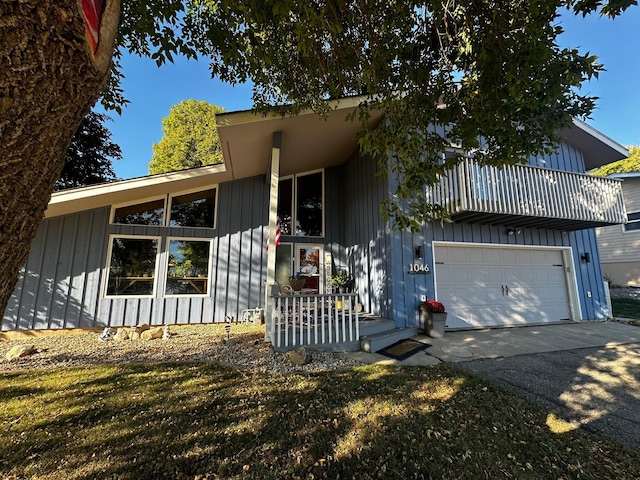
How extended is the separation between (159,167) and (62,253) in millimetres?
11208

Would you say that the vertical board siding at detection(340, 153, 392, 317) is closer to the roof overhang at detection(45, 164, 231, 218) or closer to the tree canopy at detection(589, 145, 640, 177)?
the roof overhang at detection(45, 164, 231, 218)

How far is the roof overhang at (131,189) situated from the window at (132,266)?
100cm

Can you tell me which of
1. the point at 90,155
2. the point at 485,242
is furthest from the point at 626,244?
the point at 90,155

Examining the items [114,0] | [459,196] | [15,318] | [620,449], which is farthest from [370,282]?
[15,318]

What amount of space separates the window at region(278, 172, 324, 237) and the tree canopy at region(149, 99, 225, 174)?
363 inches

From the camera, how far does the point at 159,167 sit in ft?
53.6

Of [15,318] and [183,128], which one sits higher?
[183,128]

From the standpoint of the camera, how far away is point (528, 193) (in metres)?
6.56

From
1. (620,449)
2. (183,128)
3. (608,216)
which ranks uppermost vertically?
(183,128)

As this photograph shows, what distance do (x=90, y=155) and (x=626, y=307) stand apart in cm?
2052

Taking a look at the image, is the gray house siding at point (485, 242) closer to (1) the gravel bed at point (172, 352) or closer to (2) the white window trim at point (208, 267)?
(1) the gravel bed at point (172, 352)

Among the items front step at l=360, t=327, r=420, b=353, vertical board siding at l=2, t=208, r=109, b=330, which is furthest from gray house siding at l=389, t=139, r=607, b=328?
vertical board siding at l=2, t=208, r=109, b=330

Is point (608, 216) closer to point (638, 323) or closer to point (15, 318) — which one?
point (638, 323)

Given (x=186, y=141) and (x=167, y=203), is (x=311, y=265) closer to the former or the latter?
(x=167, y=203)
